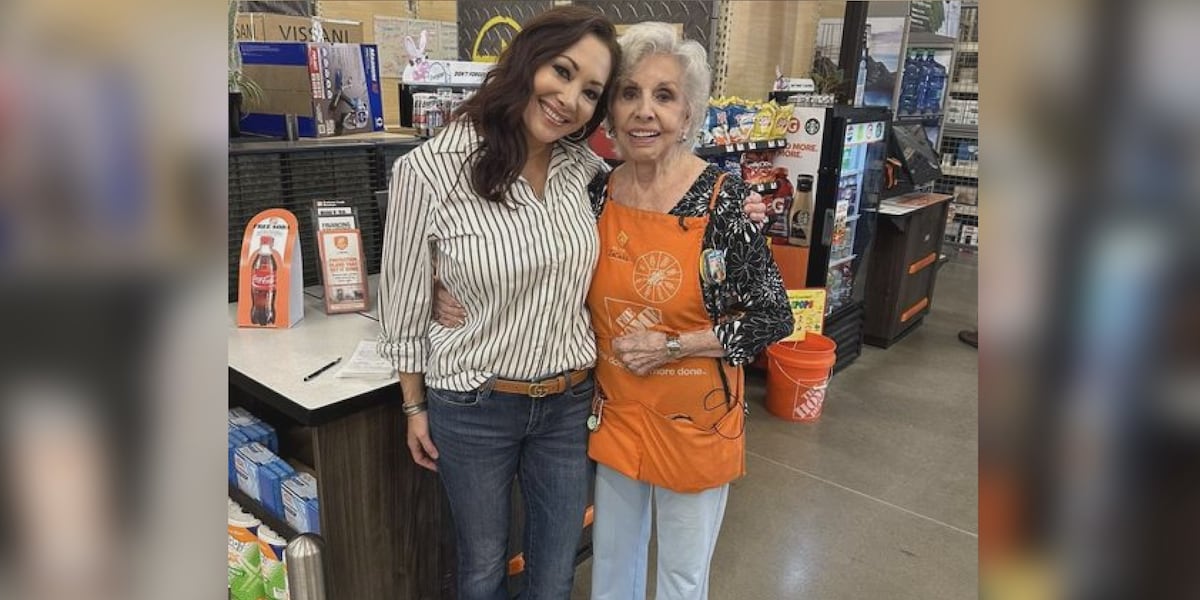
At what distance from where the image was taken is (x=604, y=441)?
178cm

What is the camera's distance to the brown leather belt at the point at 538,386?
63.4 inches

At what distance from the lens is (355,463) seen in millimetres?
1888

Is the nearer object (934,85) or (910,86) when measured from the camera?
(910,86)

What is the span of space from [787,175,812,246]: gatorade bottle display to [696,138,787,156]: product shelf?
0.22m

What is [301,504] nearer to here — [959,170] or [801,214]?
[801,214]

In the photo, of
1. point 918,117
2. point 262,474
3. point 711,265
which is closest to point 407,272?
point 711,265

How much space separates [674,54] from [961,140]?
7.07m

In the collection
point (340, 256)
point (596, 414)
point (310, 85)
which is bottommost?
point (596, 414)

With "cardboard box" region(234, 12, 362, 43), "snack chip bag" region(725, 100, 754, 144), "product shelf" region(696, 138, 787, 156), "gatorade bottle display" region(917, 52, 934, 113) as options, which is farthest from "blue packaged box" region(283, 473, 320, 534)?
"gatorade bottle display" region(917, 52, 934, 113)

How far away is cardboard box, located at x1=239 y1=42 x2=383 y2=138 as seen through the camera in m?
2.71

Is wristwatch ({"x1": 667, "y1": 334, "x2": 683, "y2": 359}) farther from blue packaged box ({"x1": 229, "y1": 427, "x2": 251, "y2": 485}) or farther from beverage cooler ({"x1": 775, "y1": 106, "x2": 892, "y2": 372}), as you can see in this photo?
beverage cooler ({"x1": 775, "y1": 106, "x2": 892, "y2": 372})
